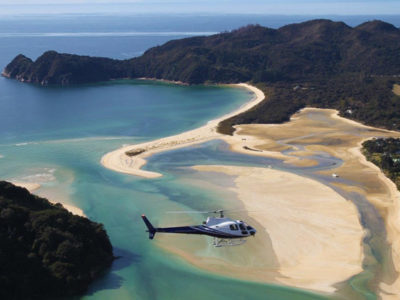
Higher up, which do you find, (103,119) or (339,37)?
(339,37)

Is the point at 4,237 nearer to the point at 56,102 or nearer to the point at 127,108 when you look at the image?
the point at 127,108

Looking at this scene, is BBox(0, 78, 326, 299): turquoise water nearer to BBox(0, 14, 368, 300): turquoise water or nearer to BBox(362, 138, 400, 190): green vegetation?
BBox(0, 14, 368, 300): turquoise water

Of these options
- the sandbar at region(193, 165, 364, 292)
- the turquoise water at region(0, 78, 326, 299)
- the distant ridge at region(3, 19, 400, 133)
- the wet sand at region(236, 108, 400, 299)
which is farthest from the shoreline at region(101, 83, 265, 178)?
the distant ridge at region(3, 19, 400, 133)

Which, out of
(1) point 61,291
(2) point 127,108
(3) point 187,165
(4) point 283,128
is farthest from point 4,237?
(2) point 127,108

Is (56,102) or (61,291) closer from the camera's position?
(61,291)

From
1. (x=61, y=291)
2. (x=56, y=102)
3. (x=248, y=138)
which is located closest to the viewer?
(x=61, y=291)

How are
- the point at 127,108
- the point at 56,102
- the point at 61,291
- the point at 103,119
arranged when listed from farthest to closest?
the point at 56,102 → the point at 127,108 → the point at 103,119 → the point at 61,291

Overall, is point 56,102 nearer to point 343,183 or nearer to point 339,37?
point 343,183
